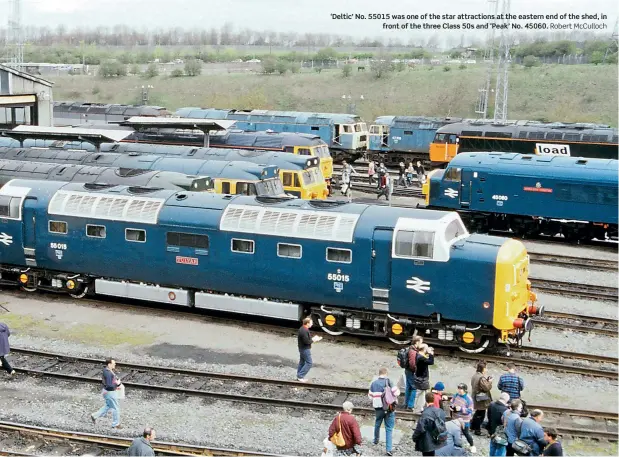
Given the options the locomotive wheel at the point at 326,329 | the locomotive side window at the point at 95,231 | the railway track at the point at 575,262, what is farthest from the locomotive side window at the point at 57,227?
the railway track at the point at 575,262

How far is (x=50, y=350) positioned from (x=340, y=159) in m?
37.1

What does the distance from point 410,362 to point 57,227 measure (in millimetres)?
12688

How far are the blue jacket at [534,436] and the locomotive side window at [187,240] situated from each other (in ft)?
37.9

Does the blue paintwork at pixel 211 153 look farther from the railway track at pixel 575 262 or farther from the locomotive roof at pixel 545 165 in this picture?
the railway track at pixel 575 262

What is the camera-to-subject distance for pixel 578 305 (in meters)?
24.2

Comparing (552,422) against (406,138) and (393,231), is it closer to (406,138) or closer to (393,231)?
(393,231)

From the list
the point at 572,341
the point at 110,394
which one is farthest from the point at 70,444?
the point at 572,341

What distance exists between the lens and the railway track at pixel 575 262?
28656 mm

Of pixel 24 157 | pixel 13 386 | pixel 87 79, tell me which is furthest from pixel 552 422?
pixel 87 79

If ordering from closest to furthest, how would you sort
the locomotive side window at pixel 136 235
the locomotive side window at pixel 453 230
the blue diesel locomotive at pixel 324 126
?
the locomotive side window at pixel 453 230 → the locomotive side window at pixel 136 235 → the blue diesel locomotive at pixel 324 126

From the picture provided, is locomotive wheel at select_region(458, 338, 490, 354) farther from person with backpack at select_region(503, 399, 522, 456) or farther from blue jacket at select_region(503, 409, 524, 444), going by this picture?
blue jacket at select_region(503, 409, 524, 444)

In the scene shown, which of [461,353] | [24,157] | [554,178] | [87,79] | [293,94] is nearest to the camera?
[461,353]

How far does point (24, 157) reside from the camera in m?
33.5

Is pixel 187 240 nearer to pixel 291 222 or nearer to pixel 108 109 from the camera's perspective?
pixel 291 222
